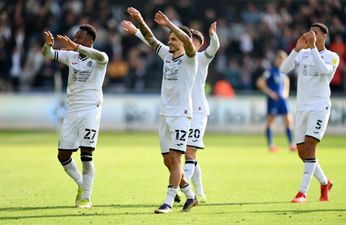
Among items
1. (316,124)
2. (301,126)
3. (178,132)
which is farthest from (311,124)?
(178,132)

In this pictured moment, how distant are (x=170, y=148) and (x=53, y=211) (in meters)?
1.90

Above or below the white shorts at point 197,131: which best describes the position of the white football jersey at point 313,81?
above

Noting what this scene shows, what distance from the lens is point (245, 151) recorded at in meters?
25.8

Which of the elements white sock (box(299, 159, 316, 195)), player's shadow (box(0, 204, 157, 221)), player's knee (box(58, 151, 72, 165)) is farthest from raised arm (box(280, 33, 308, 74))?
player's knee (box(58, 151, 72, 165))

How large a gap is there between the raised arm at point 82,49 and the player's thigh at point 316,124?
344 cm

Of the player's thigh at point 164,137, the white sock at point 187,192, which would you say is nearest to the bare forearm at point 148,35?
the player's thigh at point 164,137

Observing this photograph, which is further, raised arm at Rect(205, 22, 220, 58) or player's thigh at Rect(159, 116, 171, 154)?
raised arm at Rect(205, 22, 220, 58)

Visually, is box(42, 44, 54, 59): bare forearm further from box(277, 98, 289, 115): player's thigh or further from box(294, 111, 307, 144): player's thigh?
box(277, 98, 289, 115): player's thigh

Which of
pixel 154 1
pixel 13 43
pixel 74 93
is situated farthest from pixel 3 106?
pixel 74 93

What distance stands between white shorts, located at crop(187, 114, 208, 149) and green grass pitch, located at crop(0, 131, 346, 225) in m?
0.96

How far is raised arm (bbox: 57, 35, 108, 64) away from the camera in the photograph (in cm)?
1314

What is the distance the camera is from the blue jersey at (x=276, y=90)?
26.3m

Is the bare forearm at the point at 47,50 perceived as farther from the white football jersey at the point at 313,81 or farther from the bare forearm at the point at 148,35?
the white football jersey at the point at 313,81

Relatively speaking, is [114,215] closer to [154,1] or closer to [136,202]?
[136,202]
